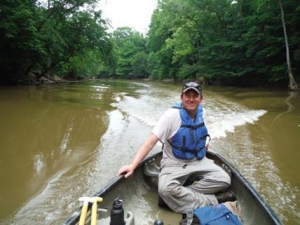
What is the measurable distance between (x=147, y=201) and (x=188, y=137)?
89 cm

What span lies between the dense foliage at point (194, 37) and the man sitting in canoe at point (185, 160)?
17158mm

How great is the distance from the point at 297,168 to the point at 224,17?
956 inches

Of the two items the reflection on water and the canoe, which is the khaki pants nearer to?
the canoe

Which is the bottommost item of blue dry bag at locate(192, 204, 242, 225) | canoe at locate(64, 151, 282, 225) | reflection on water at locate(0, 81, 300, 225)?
reflection on water at locate(0, 81, 300, 225)

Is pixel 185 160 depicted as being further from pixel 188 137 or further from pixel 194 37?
pixel 194 37

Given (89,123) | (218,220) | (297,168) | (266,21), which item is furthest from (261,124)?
(266,21)

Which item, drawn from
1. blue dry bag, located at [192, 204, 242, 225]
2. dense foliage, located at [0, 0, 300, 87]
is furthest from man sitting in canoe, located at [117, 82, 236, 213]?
dense foliage, located at [0, 0, 300, 87]

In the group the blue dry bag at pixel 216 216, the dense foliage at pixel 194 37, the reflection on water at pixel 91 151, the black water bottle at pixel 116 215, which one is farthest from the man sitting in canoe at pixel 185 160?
the dense foliage at pixel 194 37

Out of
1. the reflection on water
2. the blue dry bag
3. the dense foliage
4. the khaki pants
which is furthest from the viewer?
the dense foliage

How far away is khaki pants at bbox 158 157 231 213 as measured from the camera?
122 inches

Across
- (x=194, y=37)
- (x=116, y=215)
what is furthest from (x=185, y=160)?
(x=194, y=37)

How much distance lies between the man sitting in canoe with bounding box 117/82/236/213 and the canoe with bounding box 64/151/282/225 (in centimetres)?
14

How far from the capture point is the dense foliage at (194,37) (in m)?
20.3

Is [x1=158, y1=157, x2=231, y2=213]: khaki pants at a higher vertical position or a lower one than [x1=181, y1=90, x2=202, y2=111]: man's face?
lower
